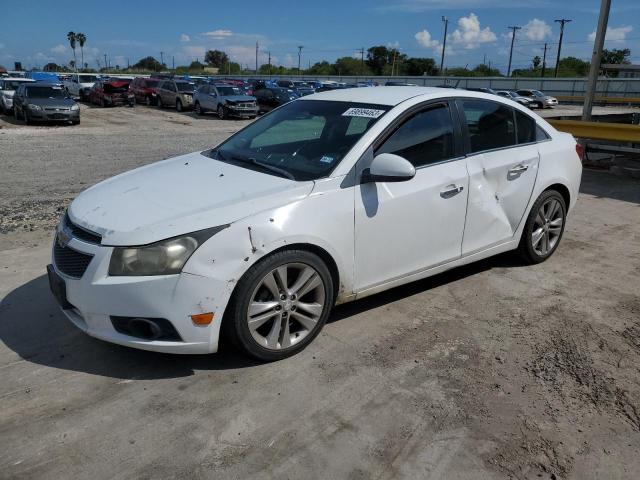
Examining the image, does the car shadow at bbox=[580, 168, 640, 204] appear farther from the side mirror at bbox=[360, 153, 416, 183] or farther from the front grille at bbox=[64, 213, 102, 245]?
the front grille at bbox=[64, 213, 102, 245]

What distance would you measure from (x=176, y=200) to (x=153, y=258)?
0.51 meters

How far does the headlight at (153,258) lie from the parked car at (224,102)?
2438 centimetres

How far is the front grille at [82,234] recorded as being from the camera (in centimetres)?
315

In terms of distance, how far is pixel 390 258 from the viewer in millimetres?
3854

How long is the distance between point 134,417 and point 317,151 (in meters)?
2.11

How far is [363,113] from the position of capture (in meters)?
4.04

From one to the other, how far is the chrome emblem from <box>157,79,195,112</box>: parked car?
28.3m

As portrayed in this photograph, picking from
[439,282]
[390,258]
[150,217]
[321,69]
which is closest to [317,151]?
[390,258]

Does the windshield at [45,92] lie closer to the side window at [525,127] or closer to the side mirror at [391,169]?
the side window at [525,127]

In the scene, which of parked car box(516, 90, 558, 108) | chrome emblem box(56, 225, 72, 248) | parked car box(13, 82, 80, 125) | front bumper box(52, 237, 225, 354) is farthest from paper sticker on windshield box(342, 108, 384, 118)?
parked car box(516, 90, 558, 108)

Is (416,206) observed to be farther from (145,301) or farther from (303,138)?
(145,301)

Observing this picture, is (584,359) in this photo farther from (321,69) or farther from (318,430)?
(321,69)

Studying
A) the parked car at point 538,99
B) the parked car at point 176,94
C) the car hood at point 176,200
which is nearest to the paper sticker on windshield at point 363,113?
the car hood at point 176,200

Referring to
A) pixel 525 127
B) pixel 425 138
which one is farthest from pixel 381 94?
pixel 525 127
